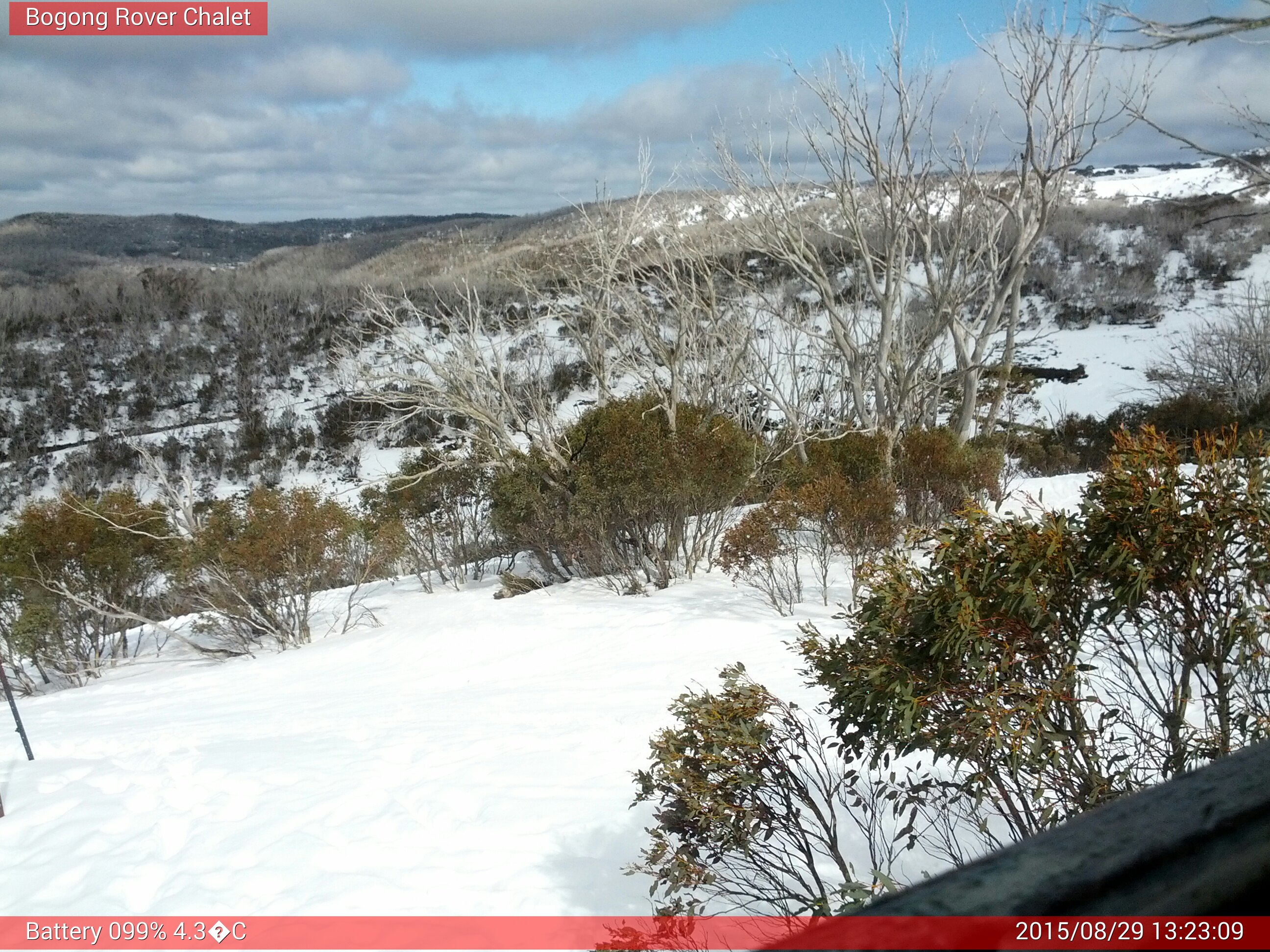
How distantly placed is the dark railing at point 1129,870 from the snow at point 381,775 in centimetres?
318

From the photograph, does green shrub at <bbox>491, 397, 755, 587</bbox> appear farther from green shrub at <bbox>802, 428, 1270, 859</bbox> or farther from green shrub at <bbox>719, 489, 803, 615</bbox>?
green shrub at <bbox>802, 428, 1270, 859</bbox>

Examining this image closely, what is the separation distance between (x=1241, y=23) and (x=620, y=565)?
7965 millimetres

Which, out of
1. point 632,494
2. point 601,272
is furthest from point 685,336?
point 632,494

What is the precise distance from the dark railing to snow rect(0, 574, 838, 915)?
3.18 m

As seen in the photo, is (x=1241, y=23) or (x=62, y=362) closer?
(x=1241, y=23)

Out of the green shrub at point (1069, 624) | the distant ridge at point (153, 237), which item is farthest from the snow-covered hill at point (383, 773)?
the distant ridge at point (153, 237)

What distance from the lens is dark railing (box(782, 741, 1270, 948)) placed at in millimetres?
520

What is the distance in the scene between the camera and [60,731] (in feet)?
21.0

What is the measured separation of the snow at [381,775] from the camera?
12.2 ft

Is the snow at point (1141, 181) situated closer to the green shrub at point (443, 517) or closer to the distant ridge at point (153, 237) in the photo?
the distant ridge at point (153, 237)

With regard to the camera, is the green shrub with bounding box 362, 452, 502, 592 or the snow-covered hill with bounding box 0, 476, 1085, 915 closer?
the snow-covered hill with bounding box 0, 476, 1085, 915

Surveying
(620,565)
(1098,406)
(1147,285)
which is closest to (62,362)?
(620,565)

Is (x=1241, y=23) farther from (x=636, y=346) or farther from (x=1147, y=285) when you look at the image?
(x=1147, y=285)

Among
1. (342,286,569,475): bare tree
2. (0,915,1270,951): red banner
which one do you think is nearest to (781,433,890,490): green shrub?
(342,286,569,475): bare tree
